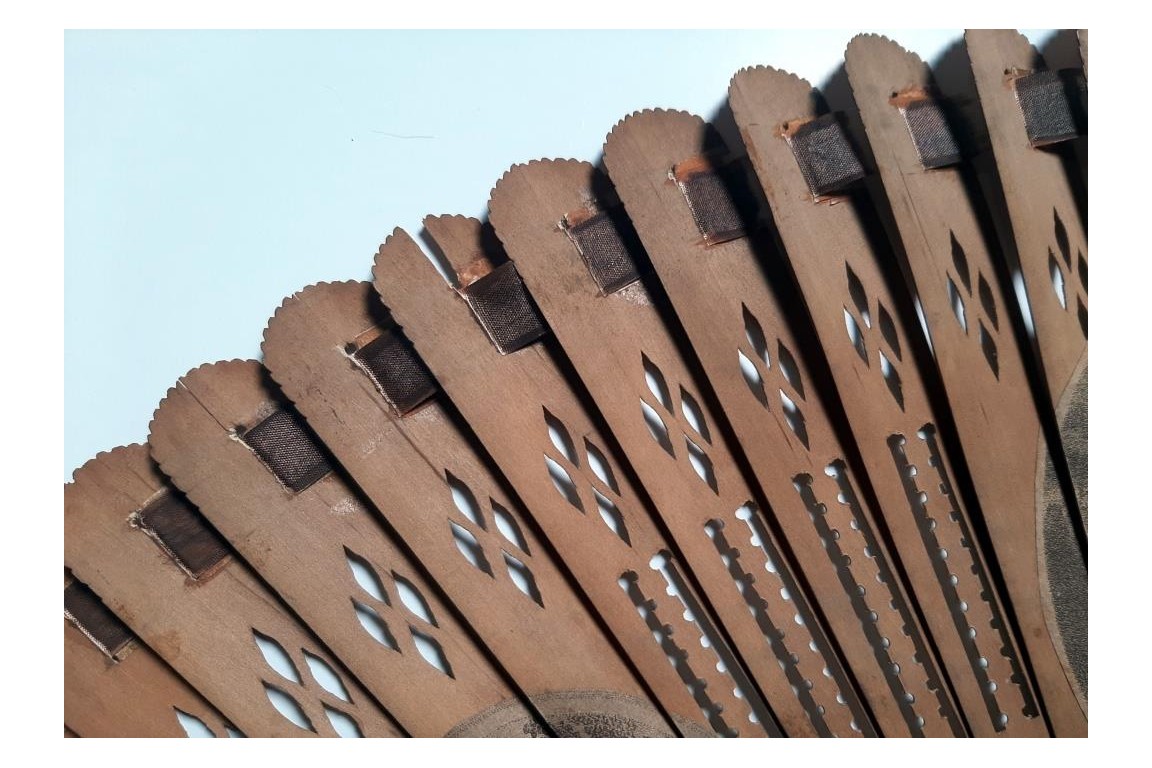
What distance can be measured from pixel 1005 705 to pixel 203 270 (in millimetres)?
1347

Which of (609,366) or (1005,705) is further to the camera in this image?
(1005,705)

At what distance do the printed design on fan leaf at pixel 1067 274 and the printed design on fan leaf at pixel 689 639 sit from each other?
0.68 metres

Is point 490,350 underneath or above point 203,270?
underneath

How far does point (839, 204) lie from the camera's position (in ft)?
4.27

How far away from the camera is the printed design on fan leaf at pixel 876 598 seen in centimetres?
137

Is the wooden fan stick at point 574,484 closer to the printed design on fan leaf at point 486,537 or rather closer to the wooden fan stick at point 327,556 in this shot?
the printed design on fan leaf at point 486,537

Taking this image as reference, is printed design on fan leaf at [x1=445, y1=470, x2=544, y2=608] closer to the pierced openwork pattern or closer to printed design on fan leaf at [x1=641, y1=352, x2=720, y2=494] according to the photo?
printed design on fan leaf at [x1=641, y1=352, x2=720, y2=494]

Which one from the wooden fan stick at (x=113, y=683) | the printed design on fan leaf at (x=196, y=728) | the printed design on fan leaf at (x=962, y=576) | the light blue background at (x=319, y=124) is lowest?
the printed design on fan leaf at (x=962, y=576)

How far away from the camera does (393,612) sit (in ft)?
4.39

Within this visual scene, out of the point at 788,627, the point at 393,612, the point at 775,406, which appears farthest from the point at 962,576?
the point at 393,612

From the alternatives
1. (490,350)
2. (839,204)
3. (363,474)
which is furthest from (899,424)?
(363,474)

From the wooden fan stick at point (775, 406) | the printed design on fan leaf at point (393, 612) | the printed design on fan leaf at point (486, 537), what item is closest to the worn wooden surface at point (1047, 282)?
the wooden fan stick at point (775, 406)

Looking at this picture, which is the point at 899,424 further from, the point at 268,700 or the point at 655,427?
the point at 268,700

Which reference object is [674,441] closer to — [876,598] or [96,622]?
[876,598]
